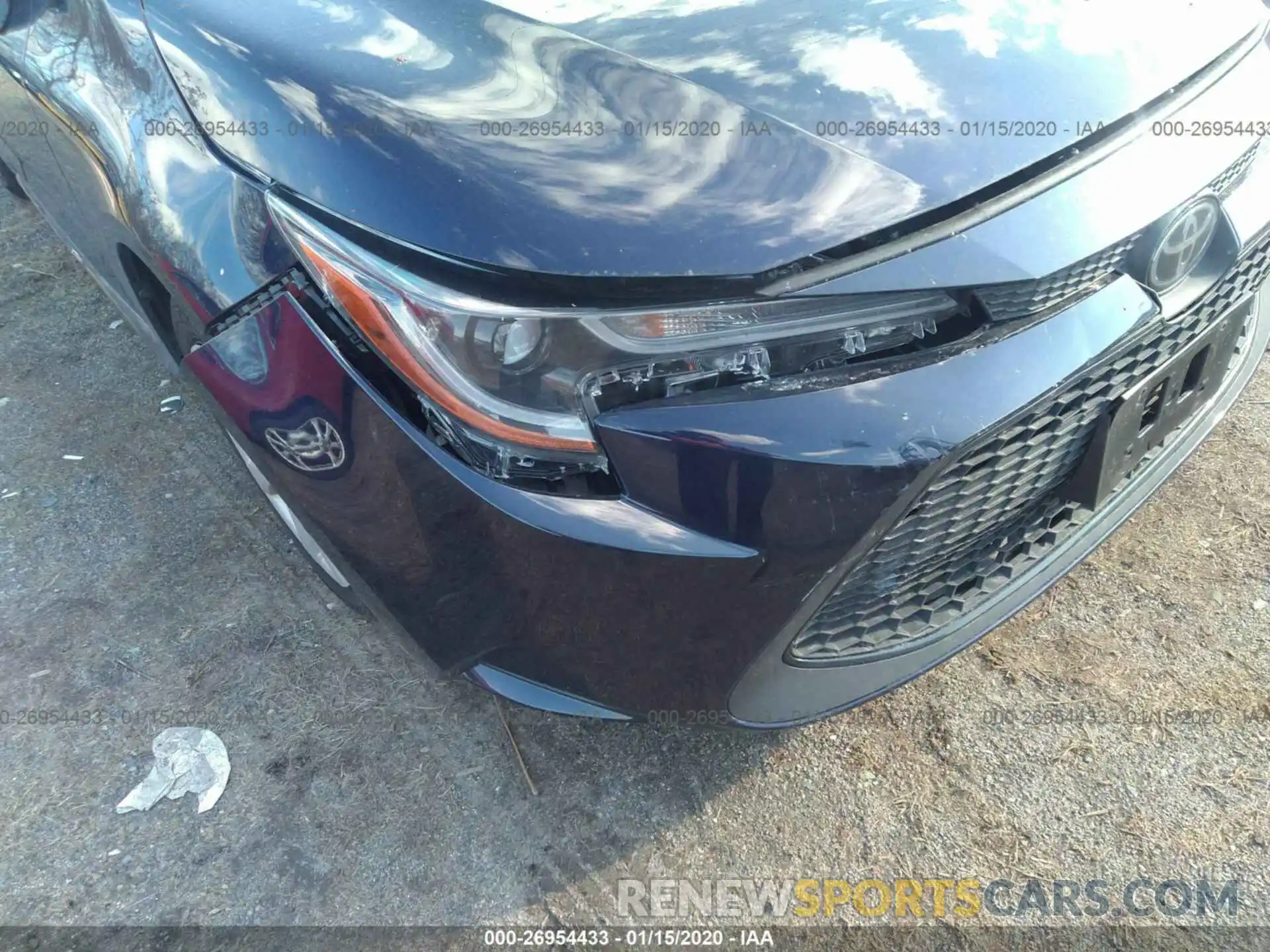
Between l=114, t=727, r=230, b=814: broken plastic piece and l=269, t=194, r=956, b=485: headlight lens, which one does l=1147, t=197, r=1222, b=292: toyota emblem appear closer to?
l=269, t=194, r=956, b=485: headlight lens

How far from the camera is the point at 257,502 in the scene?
8.64 feet

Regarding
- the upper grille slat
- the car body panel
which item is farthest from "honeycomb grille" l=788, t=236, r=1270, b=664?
the car body panel

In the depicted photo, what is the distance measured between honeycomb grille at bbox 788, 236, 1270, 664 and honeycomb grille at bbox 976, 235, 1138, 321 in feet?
0.41

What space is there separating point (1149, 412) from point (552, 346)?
1.06 metres

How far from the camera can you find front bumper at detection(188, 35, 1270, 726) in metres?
1.30

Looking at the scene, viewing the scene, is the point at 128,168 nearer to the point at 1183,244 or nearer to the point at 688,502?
the point at 688,502

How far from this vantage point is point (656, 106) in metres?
1.47

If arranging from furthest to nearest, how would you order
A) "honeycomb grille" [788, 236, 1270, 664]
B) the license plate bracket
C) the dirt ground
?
the dirt ground
the license plate bracket
"honeycomb grille" [788, 236, 1270, 664]

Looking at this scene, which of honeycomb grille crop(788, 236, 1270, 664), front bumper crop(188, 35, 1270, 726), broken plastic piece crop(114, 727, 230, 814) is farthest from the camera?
broken plastic piece crop(114, 727, 230, 814)

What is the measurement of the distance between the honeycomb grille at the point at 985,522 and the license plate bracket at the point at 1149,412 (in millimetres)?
18

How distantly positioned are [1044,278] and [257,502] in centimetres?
214

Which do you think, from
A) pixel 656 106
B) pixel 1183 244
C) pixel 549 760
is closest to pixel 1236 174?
pixel 1183 244

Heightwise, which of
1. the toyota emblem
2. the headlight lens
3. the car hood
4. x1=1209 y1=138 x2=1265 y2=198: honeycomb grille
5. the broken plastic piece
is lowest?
the broken plastic piece

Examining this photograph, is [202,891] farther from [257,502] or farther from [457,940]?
[257,502]
